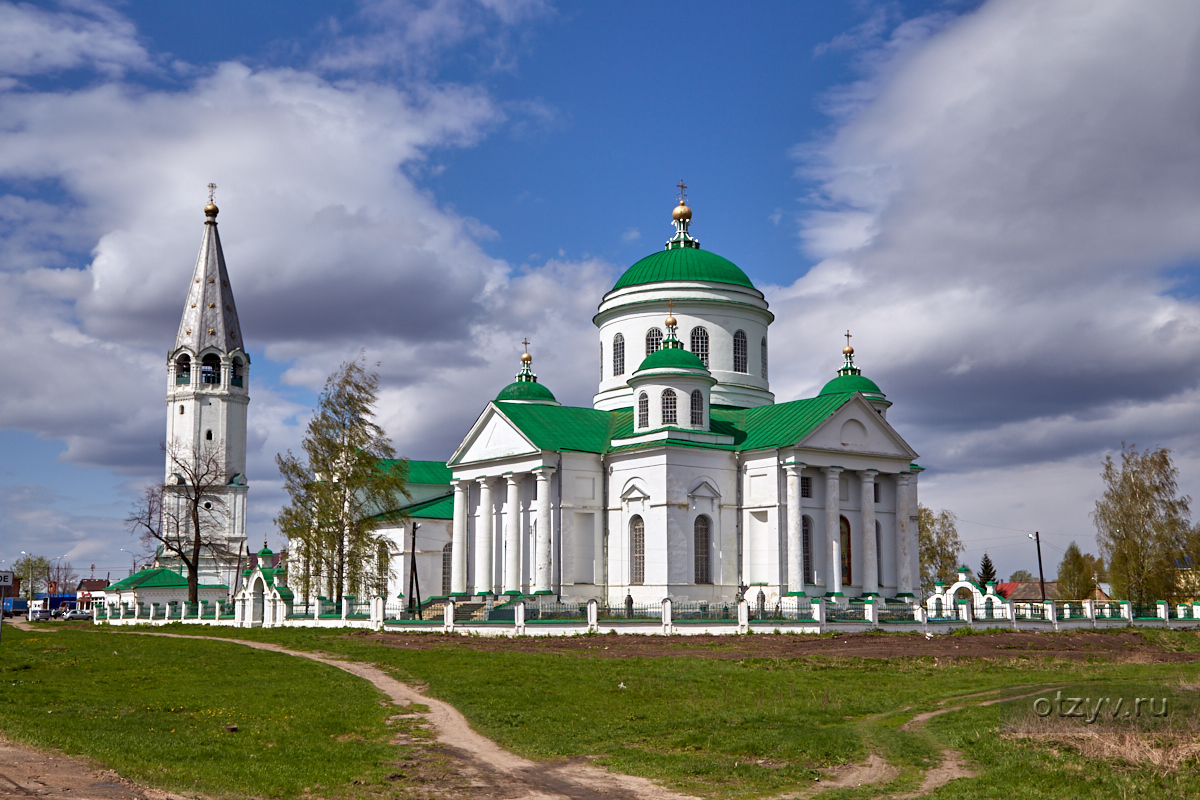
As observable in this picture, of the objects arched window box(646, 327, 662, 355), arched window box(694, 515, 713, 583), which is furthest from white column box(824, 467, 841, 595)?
arched window box(646, 327, 662, 355)

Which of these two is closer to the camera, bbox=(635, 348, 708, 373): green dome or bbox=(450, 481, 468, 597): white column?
bbox=(635, 348, 708, 373): green dome

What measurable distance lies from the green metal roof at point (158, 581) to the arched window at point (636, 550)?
1418 inches

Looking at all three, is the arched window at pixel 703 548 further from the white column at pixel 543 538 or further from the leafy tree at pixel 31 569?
the leafy tree at pixel 31 569

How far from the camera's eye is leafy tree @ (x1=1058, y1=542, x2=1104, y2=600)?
258 feet

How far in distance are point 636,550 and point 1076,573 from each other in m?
53.5

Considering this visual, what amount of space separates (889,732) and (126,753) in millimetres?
10083

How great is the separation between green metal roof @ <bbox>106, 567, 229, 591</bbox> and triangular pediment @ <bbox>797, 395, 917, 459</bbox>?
4271cm

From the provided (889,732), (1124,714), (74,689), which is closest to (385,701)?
(74,689)

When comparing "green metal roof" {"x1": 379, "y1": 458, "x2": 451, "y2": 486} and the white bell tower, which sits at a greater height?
the white bell tower

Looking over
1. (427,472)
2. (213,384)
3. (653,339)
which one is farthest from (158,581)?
(653,339)

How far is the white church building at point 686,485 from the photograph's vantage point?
40.7m

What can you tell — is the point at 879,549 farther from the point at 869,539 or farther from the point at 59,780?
the point at 59,780

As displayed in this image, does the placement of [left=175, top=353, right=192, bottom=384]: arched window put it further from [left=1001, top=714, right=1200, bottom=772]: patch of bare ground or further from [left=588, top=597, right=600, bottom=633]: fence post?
[left=1001, top=714, right=1200, bottom=772]: patch of bare ground

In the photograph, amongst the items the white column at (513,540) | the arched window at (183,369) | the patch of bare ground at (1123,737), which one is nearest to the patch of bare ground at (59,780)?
the patch of bare ground at (1123,737)
